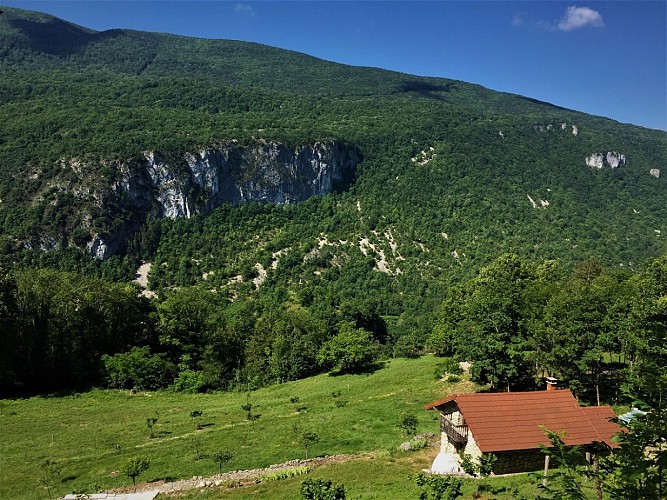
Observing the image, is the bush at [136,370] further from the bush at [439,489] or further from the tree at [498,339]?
the bush at [439,489]

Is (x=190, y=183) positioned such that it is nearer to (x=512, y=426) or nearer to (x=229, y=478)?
(x=229, y=478)

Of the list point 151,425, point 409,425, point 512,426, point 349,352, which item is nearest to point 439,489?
point 512,426

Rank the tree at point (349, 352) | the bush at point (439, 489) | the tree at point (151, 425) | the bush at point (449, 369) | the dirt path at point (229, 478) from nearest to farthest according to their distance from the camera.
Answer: the bush at point (439, 489)
the dirt path at point (229, 478)
the tree at point (151, 425)
the bush at point (449, 369)
the tree at point (349, 352)

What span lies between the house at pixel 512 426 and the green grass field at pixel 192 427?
19.9ft

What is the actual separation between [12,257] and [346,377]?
119 meters

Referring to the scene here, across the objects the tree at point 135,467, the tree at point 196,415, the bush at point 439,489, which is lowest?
the tree at point 196,415

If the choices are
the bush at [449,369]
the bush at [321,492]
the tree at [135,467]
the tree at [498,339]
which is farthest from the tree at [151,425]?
the bush at [449,369]

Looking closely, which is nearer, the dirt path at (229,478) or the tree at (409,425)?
the dirt path at (229,478)

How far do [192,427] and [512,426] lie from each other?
27012mm

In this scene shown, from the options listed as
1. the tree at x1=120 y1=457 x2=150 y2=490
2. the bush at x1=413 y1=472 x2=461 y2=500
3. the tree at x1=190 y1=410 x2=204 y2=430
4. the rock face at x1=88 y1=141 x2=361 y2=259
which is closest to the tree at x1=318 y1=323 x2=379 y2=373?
the tree at x1=190 y1=410 x2=204 y2=430

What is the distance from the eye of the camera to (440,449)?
99.5ft

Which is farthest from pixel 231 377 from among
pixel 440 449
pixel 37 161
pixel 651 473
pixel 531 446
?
pixel 37 161

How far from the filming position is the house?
26047mm

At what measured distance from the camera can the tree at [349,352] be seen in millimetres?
60406
